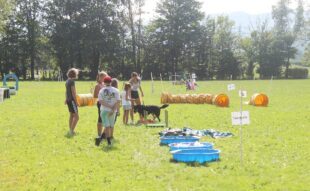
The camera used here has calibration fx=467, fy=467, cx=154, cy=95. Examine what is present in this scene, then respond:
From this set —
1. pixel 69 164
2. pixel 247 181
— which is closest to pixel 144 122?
pixel 69 164

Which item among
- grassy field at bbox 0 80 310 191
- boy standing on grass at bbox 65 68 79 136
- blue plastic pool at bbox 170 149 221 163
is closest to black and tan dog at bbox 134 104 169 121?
grassy field at bbox 0 80 310 191

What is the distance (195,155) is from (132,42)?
196 ft

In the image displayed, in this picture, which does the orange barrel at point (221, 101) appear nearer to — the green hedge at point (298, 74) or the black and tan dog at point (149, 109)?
the black and tan dog at point (149, 109)

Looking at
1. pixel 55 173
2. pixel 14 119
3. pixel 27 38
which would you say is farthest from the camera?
pixel 27 38

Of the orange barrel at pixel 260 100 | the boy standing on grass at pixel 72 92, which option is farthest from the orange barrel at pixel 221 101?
the boy standing on grass at pixel 72 92

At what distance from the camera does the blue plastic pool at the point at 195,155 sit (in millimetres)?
9227

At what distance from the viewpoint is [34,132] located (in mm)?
13789

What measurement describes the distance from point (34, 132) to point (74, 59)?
5163 centimetres

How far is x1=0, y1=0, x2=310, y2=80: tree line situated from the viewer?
6347 cm

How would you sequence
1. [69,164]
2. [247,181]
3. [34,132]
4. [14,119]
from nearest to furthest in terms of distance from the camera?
[247,181] < [69,164] < [34,132] < [14,119]

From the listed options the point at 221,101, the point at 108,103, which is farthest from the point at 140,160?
the point at 221,101

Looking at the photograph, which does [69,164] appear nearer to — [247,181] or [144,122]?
[247,181]

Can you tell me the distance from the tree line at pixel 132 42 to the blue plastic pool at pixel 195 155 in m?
49.5

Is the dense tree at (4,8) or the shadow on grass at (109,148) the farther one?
the dense tree at (4,8)
